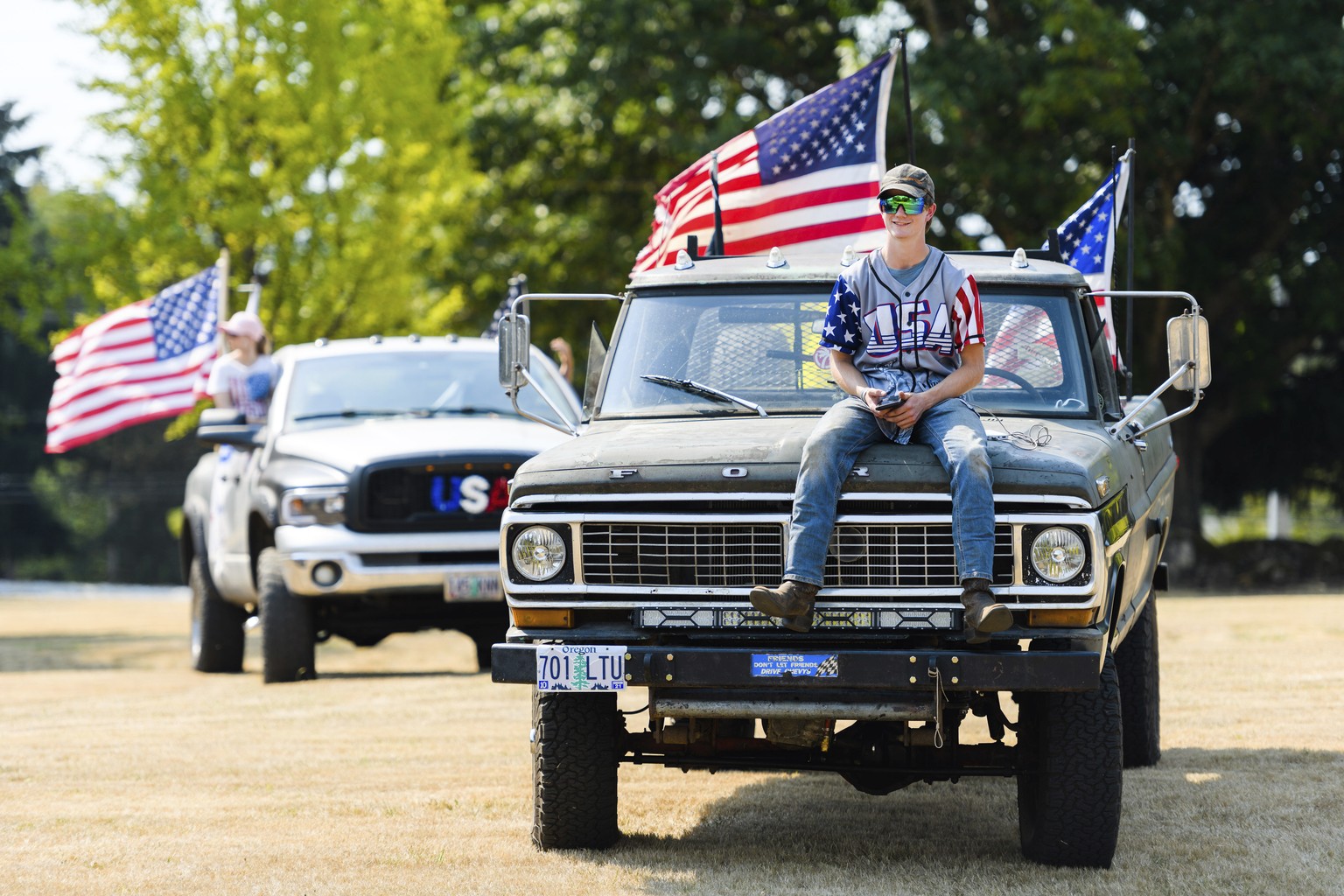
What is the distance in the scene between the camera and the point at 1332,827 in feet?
22.6

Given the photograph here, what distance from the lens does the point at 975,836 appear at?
22.8ft

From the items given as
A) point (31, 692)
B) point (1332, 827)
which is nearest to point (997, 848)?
point (1332, 827)

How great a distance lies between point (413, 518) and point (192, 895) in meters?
5.85

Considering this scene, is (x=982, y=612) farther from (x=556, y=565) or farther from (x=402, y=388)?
(x=402, y=388)

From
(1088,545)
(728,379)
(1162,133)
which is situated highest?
(1162,133)

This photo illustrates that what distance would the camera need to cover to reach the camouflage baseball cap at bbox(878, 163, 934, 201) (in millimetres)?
6355

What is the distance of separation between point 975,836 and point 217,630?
26.6 feet

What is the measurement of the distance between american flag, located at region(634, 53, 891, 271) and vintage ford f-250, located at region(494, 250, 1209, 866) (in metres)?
5.08

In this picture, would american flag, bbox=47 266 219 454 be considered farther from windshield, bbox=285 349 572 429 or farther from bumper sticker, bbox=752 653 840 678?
bumper sticker, bbox=752 653 840 678

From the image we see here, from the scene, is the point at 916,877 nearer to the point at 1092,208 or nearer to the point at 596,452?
the point at 596,452

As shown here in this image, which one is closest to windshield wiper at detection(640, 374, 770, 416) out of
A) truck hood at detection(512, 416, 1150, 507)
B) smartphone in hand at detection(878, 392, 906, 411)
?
truck hood at detection(512, 416, 1150, 507)

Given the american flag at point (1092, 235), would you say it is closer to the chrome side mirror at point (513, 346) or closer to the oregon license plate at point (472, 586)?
the oregon license plate at point (472, 586)

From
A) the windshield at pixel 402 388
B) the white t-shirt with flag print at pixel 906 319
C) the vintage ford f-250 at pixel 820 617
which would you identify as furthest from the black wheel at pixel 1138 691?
the windshield at pixel 402 388

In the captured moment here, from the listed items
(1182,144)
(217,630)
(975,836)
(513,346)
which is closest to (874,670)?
(975,836)
